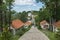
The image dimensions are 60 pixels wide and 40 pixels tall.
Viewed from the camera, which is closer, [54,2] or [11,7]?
[11,7]

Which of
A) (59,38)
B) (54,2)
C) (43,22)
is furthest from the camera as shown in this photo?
(43,22)

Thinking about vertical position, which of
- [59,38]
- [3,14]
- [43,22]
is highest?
[59,38]

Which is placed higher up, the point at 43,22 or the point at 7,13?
the point at 7,13

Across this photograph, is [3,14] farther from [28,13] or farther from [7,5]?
[28,13]

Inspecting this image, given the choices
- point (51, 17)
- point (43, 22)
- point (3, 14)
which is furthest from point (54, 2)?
point (3, 14)

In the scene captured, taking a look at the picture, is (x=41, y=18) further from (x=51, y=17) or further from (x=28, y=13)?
(x=51, y=17)

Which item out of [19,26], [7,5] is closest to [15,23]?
[19,26]

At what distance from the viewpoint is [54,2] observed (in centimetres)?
2212

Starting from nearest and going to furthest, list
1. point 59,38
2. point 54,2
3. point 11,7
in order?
point 59,38 → point 11,7 → point 54,2

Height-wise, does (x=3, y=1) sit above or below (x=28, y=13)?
above

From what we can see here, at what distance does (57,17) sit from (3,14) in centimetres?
483

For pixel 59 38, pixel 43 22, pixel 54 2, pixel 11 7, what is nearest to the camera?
pixel 59 38

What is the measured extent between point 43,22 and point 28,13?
6.00 ft

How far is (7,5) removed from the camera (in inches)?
777
